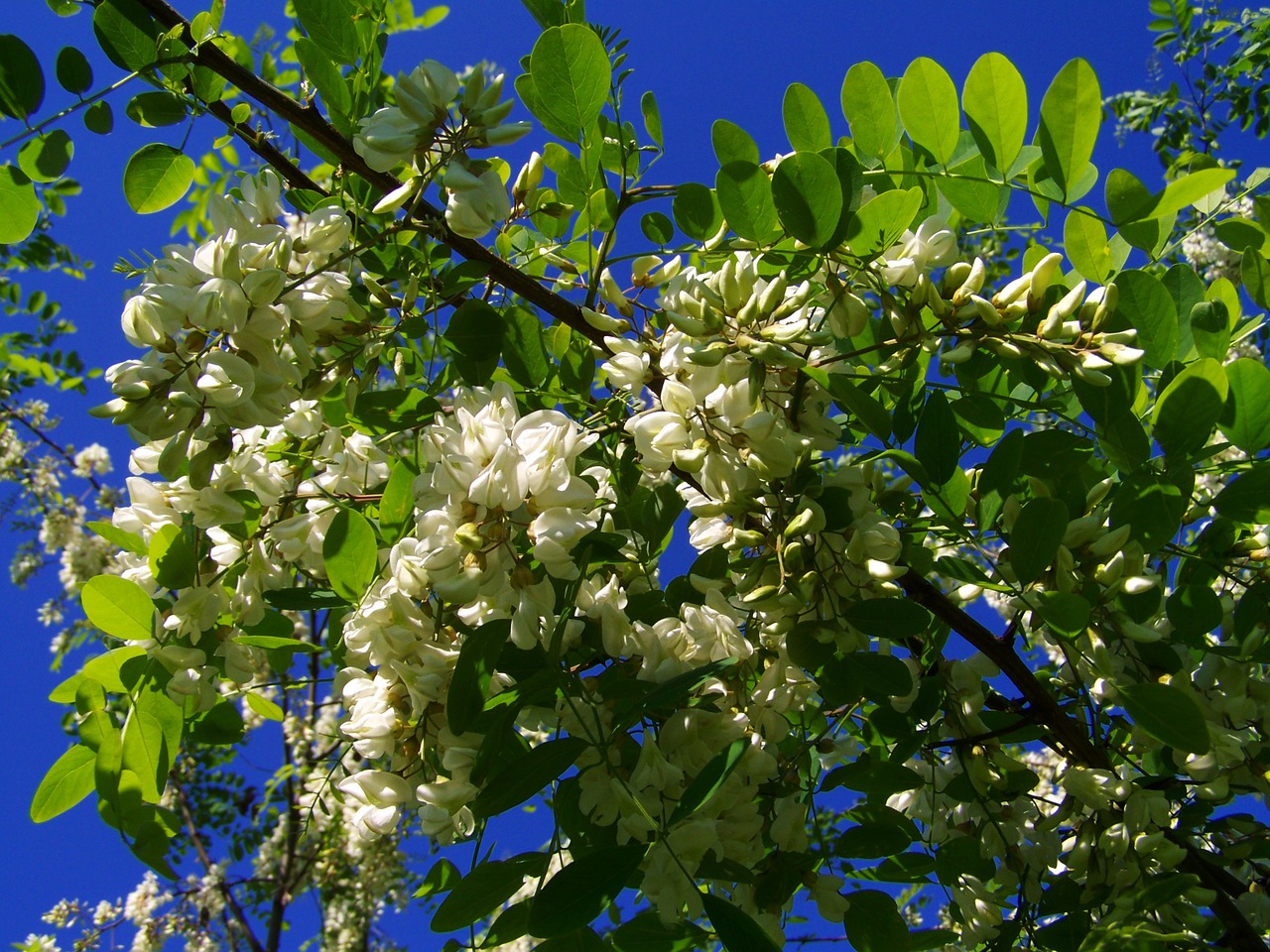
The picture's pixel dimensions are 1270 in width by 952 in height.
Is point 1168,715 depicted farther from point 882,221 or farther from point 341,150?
point 341,150

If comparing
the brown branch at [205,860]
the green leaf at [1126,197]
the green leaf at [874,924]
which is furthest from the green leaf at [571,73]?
the brown branch at [205,860]

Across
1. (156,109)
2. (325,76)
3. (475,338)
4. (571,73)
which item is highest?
(156,109)

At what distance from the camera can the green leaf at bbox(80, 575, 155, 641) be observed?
3.55 ft

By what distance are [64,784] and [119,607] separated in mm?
236

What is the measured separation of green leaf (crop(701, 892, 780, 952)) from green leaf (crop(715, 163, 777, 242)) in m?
0.72

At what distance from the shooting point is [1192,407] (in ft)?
3.19

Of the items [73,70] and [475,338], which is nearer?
[475,338]

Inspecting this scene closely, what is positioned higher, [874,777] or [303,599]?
[303,599]

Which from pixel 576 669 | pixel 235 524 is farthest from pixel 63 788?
pixel 576 669

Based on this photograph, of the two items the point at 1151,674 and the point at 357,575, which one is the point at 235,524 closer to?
the point at 357,575

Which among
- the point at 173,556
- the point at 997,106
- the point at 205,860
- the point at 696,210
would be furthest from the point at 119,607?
the point at 205,860

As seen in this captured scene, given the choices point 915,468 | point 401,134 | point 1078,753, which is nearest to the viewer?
point 401,134

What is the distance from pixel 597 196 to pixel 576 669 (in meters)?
0.62

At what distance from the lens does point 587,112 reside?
107cm
